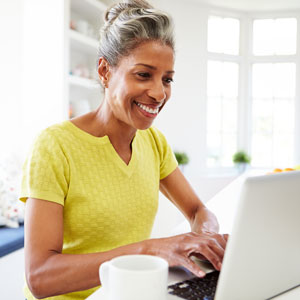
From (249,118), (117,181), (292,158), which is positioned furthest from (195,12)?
(117,181)

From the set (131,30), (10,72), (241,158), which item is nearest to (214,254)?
(131,30)

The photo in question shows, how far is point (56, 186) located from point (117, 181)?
9.0 inches

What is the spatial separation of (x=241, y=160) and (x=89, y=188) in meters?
4.58

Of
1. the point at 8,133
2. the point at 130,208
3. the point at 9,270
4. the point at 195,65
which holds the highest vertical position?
the point at 195,65

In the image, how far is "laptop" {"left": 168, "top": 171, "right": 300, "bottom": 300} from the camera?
0.60 metres

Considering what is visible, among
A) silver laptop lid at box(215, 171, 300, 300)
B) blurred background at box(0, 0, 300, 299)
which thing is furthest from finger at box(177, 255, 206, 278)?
blurred background at box(0, 0, 300, 299)

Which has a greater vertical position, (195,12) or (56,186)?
(195,12)

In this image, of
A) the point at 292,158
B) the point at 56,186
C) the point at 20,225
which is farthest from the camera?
the point at 292,158

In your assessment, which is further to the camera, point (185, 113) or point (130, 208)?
point (185, 113)

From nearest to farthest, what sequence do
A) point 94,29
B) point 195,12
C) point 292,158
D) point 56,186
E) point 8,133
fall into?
point 56,186 < point 8,133 < point 94,29 < point 195,12 < point 292,158

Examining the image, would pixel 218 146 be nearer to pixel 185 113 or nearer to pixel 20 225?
pixel 185 113

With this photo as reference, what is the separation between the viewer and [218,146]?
5.64 metres

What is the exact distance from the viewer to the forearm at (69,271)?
88cm


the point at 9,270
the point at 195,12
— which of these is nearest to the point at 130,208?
the point at 9,270
